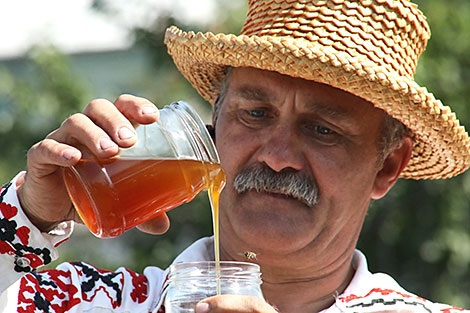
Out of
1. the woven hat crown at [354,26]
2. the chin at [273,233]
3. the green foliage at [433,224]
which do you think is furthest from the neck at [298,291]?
the green foliage at [433,224]

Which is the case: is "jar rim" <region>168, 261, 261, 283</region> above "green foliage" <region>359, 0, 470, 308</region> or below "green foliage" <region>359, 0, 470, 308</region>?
above

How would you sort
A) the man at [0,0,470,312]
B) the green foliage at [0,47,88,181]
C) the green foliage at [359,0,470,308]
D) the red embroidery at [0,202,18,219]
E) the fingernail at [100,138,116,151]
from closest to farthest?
the fingernail at [100,138,116,151]
the red embroidery at [0,202,18,219]
the man at [0,0,470,312]
the green foliage at [359,0,470,308]
the green foliage at [0,47,88,181]

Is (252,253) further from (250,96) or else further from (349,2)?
(349,2)

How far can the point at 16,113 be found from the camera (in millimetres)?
6207

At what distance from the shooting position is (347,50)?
7.80 ft

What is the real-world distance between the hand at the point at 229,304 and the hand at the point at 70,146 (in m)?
0.42

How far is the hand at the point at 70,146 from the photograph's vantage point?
1.79 m

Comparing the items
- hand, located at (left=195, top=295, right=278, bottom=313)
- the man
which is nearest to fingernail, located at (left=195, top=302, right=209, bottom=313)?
hand, located at (left=195, top=295, right=278, bottom=313)

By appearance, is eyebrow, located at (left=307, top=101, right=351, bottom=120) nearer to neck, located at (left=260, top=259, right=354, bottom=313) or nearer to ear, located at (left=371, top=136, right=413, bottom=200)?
ear, located at (left=371, top=136, right=413, bottom=200)

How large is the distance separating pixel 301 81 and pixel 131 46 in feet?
12.2

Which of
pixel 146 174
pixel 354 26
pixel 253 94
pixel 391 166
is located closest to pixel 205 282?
pixel 146 174

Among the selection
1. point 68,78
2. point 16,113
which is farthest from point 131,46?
point 16,113

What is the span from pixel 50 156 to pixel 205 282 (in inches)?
18.9

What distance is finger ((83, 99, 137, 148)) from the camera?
178 centimetres
